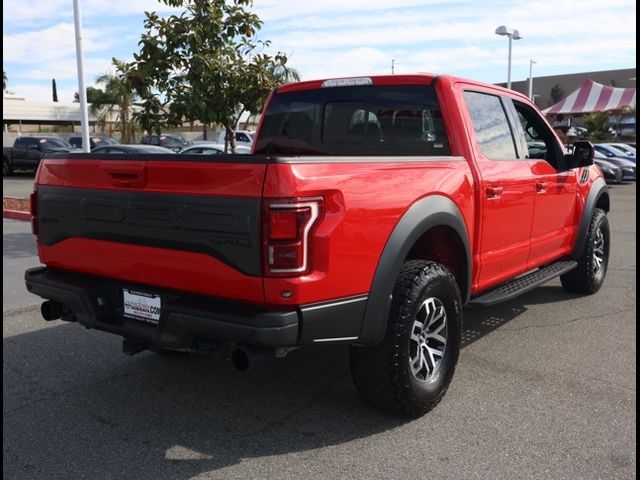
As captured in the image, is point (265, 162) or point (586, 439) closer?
point (265, 162)

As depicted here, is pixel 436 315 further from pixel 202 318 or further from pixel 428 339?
pixel 202 318

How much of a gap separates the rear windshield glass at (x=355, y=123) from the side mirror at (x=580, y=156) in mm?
1792

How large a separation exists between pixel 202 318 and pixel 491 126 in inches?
107

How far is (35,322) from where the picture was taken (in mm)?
5543

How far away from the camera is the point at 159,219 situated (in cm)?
311

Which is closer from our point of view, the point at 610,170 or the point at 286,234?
the point at 286,234

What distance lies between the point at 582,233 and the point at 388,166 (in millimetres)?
3381

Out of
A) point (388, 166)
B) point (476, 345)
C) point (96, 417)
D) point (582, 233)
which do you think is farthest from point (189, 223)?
point (582, 233)

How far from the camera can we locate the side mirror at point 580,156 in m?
5.44

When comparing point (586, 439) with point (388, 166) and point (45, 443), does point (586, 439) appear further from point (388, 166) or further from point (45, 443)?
point (45, 443)

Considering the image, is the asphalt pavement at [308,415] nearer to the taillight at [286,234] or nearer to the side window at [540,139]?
the taillight at [286,234]

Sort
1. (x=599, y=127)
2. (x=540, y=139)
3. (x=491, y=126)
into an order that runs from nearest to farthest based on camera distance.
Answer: (x=491, y=126), (x=540, y=139), (x=599, y=127)

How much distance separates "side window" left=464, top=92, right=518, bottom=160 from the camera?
4.39 m

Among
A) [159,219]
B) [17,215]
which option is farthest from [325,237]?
[17,215]
